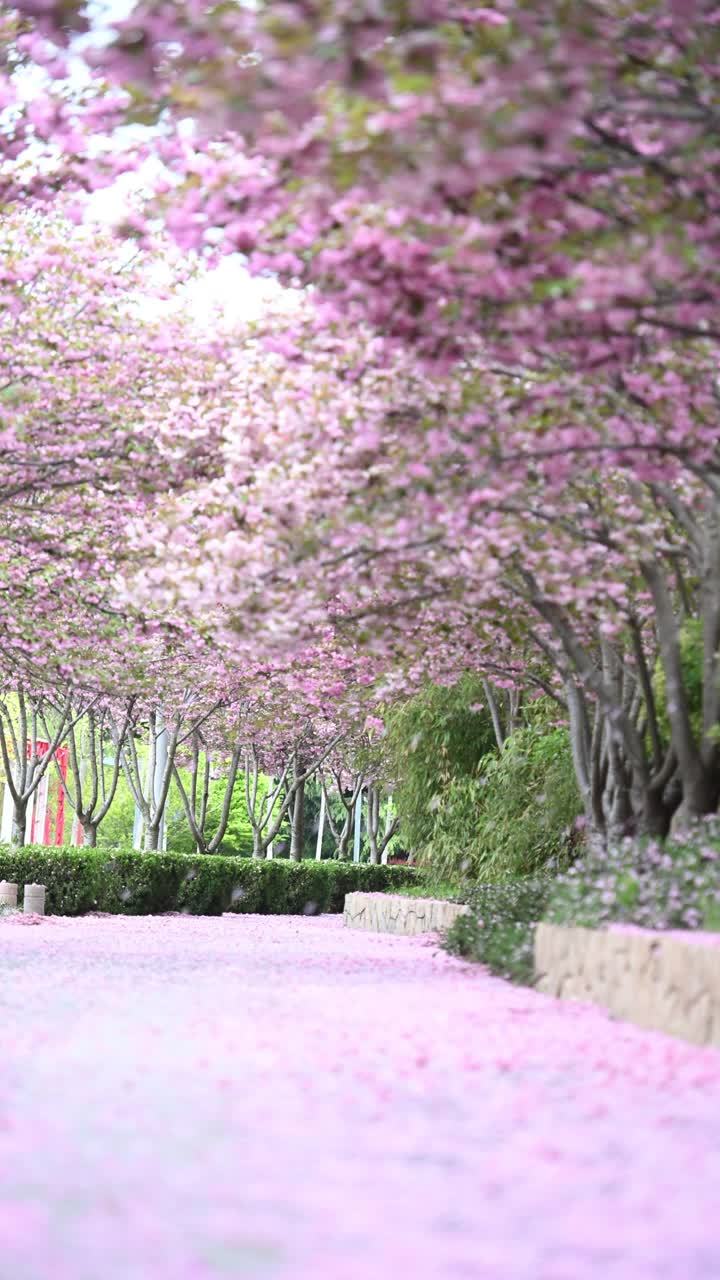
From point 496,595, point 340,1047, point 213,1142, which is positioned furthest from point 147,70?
point 496,595

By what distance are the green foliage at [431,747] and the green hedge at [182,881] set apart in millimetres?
4612

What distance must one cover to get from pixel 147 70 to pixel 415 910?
17103 mm

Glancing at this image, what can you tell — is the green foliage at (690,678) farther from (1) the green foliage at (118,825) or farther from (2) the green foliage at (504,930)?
(1) the green foliage at (118,825)

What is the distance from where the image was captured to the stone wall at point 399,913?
65.5ft

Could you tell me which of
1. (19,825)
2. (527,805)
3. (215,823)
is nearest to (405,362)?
(527,805)

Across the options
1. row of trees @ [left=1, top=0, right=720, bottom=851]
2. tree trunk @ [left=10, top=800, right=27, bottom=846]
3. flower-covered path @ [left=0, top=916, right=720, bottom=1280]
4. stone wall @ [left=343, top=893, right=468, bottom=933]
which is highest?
row of trees @ [left=1, top=0, right=720, bottom=851]

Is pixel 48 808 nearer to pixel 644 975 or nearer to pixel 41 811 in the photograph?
pixel 41 811

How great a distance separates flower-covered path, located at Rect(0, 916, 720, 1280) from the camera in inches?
153

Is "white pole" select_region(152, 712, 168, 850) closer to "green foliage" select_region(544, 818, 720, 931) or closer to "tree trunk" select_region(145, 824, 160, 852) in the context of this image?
"tree trunk" select_region(145, 824, 160, 852)

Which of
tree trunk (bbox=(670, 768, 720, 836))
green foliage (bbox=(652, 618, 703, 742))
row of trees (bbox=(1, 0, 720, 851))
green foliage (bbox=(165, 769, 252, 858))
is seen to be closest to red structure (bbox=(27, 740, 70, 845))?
green foliage (bbox=(165, 769, 252, 858))

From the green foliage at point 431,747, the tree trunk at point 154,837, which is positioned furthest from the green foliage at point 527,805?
the tree trunk at point 154,837

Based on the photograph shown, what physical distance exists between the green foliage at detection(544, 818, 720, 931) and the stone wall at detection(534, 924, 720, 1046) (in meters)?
0.33

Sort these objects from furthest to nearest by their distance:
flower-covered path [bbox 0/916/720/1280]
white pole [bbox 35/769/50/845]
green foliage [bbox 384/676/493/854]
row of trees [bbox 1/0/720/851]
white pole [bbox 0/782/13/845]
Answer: white pole [bbox 35/769/50/845]
white pole [bbox 0/782/13/845]
green foliage [bbox 384/676/493/854]
row of trees [bbox 1/0/720/851]
flower-covered path [bbox 0/916/720/1280]

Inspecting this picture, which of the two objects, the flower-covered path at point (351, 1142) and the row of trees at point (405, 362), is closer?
the flower-covered path at point (351, 1142)
